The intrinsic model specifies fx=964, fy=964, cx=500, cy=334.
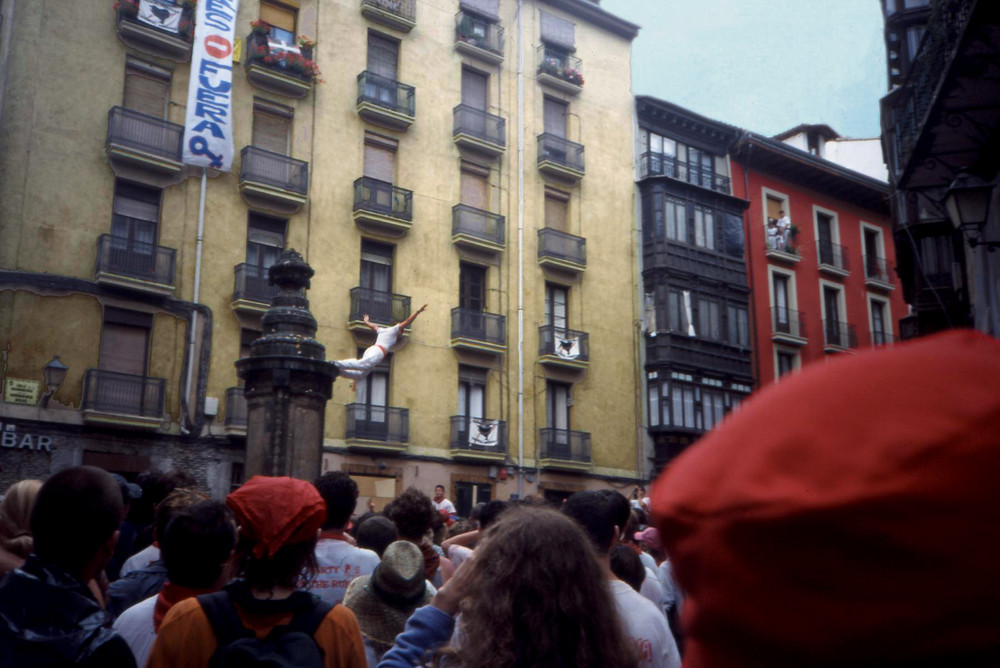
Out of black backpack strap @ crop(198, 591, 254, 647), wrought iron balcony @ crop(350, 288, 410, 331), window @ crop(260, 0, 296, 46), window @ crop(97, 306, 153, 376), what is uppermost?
window @ crop(260, 0, 296, 46)

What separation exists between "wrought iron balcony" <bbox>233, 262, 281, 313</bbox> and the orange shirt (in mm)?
20607

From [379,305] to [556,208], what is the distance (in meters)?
7.63

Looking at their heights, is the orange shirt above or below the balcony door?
below

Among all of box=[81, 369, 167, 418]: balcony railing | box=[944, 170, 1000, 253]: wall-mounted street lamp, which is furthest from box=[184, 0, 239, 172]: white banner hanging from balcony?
box=[944, 170, 1000, 253]: wall-mounted street lamp

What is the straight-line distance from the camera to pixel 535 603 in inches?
94.0

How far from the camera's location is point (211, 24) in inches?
912

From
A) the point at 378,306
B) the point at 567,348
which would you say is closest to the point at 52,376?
the point at 378,306

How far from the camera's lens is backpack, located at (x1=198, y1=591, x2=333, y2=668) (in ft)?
8.97

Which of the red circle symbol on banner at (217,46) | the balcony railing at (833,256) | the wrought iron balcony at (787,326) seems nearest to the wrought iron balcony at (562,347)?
the wrought iron balcony at (787,326)

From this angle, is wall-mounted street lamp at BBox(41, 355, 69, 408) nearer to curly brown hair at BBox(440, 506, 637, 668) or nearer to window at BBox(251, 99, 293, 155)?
window at BBox(251, 99, 293, 155)

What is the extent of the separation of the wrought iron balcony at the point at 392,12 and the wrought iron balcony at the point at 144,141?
22.7ft

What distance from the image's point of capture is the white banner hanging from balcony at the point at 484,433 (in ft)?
86.7

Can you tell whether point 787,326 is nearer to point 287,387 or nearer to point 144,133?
point 144,133

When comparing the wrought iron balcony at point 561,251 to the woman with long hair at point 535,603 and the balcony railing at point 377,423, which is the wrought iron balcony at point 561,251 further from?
the woman with long hair at point 535,603
